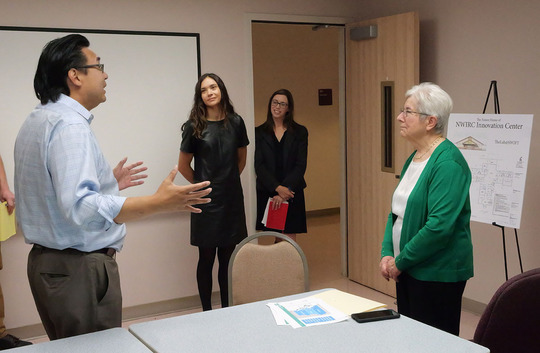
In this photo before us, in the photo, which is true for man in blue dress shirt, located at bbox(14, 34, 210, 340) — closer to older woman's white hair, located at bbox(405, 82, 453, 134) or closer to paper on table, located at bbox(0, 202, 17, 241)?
older woman's white hair, located at bbox(405, 82, 453, 134)

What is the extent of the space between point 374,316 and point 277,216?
8.07 feet

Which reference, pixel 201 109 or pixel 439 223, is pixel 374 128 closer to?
pixel 201 109

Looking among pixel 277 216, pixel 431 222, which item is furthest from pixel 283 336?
pixel 277 216

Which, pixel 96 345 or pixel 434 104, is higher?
pixel 434 104

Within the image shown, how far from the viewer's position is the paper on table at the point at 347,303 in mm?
2303

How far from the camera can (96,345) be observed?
1.97 metres

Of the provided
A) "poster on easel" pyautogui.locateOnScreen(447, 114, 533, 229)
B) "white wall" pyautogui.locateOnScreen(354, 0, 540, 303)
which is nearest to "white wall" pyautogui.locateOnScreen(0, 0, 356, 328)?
"white wall" pyautogui.locateOnScreen(354, 0, 540, 303)

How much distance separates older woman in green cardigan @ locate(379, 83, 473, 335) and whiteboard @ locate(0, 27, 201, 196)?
2.12 m

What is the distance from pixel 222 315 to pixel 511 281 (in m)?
1.06

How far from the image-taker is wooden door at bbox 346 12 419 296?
4.59 metres

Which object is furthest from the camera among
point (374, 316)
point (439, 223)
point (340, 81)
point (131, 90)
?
point (340, 81)

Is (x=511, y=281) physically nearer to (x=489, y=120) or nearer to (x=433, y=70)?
(x=489, y=120)

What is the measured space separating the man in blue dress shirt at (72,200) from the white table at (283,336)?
24cm

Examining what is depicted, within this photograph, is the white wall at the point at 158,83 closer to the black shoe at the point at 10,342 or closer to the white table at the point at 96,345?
the black shoe at the point at 10,342
